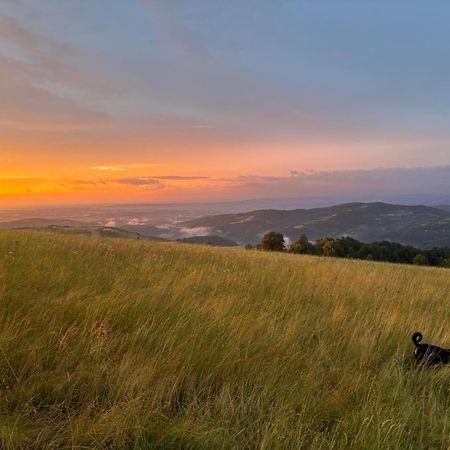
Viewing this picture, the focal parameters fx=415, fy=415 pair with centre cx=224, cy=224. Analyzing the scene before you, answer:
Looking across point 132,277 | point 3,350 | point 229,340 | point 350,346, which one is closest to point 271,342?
point 229,340

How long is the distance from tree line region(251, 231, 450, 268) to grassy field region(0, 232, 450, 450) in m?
41.1

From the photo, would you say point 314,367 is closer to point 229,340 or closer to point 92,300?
point 229,340

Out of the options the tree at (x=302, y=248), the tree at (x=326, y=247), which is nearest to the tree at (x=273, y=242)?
the tree at (x=302, y=248)

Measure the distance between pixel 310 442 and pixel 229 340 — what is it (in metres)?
1.45

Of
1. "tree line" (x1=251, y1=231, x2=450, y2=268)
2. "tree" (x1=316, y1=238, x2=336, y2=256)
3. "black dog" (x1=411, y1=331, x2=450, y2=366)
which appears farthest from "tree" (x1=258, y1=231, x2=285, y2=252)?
"black dog" (x1=411, y1=331, x2=450, y2=366)

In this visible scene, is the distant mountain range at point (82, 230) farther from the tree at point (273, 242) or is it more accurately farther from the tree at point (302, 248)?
the tree at point (302, 248)

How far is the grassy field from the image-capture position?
2.59 m

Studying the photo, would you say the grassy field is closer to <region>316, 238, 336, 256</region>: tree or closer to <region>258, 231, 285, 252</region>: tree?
<region>258, 231, 285, 252</region>: tree

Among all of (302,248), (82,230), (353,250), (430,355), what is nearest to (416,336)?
(430,355)

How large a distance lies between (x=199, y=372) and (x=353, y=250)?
189 feet

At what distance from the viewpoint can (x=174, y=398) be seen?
120 inches

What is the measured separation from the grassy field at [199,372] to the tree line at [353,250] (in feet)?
135

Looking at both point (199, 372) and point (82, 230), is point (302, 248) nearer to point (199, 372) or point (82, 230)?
point (82, 230)

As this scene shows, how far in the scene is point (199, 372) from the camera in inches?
135
